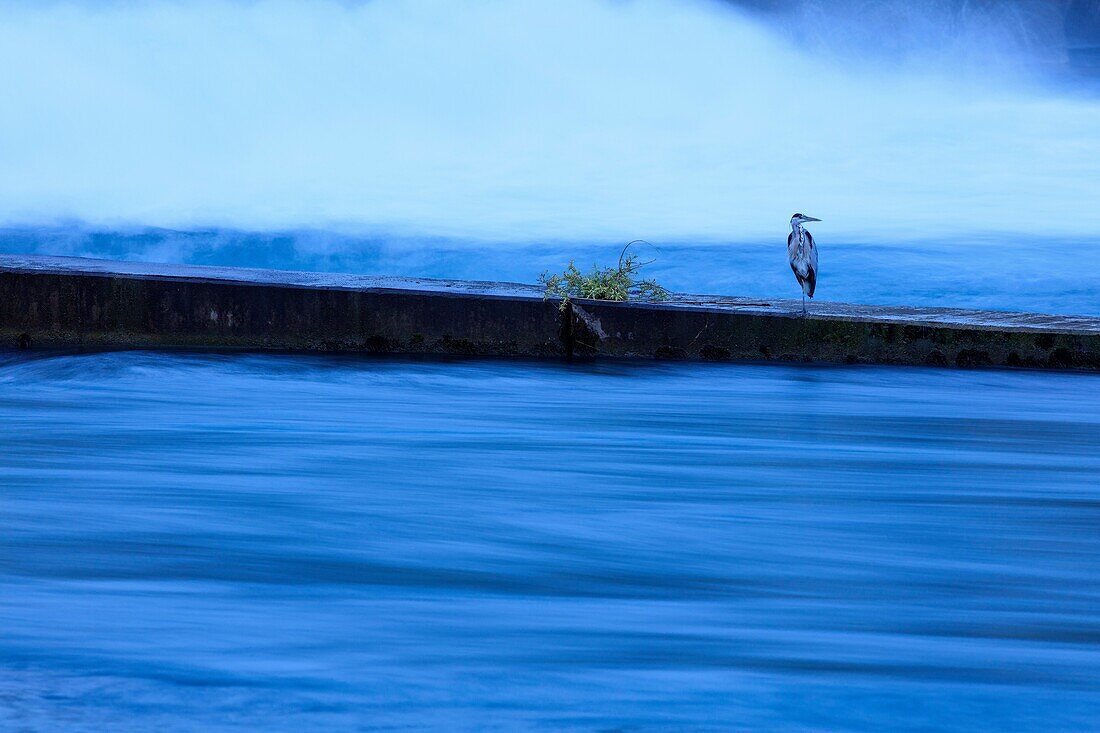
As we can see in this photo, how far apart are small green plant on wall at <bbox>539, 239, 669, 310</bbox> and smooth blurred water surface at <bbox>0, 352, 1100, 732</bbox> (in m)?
1.29

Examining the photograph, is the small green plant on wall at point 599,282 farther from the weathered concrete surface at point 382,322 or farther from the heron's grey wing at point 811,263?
the heron's grey wing at point 811,263

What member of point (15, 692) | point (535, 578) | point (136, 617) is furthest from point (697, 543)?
point (15, 692)

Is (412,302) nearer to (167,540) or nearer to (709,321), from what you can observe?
(709,321)

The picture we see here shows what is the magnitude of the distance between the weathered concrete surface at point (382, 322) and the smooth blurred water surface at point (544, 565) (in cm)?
92

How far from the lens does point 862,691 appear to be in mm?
3043

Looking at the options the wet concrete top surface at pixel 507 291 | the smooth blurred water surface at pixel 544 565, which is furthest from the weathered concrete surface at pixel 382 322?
the smooth blurred water surface at pixel 544 565

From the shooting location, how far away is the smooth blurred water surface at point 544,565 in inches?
116

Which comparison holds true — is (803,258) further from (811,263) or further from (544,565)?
(544,565)

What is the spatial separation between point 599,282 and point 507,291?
0.97 metres

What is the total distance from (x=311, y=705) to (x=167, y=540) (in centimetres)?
176

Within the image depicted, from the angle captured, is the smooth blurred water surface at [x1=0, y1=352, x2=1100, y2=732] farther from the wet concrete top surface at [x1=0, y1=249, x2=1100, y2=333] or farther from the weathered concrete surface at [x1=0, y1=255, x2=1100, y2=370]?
the wet concrete top surface at [x1=0, y1=249, x2=1100, y2=333]

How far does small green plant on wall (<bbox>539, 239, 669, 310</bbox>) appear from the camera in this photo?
30.5 feet

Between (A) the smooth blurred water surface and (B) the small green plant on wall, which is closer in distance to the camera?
(A) the smooth blurred water surface

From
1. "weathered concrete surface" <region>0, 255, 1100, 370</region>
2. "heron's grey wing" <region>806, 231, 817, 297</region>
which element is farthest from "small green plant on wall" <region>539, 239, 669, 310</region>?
"heron's grey wing" <region>806, 231, 817, 297</region>
